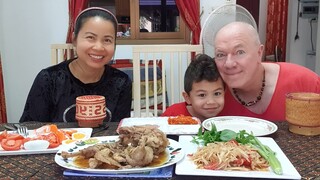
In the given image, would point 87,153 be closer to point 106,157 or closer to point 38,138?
point 106,157

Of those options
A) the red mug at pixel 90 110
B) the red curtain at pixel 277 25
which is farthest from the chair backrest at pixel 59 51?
the red curtain at pixel 277 25

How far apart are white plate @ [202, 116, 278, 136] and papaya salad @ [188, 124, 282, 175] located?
0.20 metres

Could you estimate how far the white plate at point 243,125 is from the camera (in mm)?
1118

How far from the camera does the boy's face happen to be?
1361 millimetres

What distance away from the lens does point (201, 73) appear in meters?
1.38

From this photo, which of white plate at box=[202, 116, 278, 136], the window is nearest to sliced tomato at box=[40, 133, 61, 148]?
white plate at box=[202, 116, 278, 136]

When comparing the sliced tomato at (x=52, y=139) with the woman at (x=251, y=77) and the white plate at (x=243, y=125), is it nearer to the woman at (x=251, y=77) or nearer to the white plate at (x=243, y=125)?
the white plate at (x=243, y=125)

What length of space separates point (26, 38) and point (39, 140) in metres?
3.06

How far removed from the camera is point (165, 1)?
13.3 ft

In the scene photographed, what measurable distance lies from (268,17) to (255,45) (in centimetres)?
466

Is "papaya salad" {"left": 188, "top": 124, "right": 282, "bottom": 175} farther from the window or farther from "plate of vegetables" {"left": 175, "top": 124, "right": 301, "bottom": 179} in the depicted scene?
the window

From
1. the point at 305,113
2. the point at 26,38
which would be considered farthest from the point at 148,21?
the point at 305,113

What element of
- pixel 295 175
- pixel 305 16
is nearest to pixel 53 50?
pixel 295 175

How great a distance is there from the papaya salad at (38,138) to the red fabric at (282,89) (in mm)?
738
